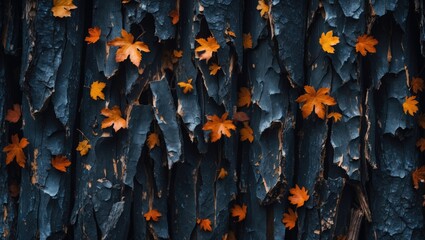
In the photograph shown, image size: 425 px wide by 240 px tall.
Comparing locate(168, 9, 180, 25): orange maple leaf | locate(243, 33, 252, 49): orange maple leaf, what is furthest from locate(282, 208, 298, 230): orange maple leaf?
locate(168, 9, 180, 25): orange maple leaf

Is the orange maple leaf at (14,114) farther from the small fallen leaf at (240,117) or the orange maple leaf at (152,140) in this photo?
the small fallen leaf at (240,117)

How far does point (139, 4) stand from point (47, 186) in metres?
0.96

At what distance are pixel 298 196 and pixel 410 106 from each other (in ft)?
2.24

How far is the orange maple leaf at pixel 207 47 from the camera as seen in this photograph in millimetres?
2371

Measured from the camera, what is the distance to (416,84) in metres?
2.54

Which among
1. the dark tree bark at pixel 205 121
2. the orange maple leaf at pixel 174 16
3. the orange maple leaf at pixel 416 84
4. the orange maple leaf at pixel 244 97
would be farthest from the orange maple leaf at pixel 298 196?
the orange maple leaf at pixel 174 16

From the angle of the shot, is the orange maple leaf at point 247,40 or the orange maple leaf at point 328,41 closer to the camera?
the orange maple leaf at point 328,41

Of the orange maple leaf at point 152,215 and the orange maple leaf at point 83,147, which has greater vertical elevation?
the orange maple leaf at point 83,147

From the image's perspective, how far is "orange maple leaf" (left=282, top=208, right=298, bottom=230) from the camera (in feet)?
8.18

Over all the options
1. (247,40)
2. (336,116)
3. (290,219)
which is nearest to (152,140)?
(247,40)

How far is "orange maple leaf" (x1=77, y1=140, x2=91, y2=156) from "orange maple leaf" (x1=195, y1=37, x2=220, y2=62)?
0.68 meters

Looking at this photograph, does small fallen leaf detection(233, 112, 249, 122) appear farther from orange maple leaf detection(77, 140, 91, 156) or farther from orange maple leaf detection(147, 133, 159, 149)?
orange maple leaf detection(77, 140, 91, 156)

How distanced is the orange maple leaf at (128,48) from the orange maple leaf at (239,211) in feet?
2.72

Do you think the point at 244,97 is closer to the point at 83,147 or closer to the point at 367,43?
the point at 367,43
